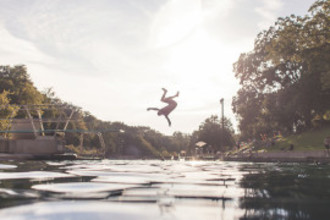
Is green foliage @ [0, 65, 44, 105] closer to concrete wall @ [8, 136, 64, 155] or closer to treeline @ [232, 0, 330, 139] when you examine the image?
concrete wall @ [8, 136, 64, 155]

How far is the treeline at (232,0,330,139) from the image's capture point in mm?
28266

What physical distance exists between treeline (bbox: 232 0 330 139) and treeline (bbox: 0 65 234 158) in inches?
369

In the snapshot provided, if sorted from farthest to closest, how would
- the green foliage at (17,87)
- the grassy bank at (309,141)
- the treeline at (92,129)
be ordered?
1. the green foliage at (17,87)
2. the treeline at (92,129)
3. the grassy bank at (309,141)

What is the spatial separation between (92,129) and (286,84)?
4682 centimetres

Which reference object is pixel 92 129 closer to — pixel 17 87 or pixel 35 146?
pixel 17 87

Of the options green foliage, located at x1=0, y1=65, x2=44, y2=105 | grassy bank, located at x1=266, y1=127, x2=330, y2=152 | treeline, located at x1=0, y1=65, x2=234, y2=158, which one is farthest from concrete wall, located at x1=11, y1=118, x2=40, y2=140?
grassy bank, located at x1=266, y1=127, x2=330, y2=152

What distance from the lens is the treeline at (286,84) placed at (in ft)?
92.7

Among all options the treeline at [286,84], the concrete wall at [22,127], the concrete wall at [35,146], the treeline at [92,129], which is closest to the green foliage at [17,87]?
the treeline at [92,129]

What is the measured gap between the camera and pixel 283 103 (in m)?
53.8

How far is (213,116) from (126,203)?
109162 millimetres

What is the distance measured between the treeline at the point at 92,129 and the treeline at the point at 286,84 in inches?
369

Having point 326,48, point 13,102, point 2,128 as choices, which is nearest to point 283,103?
point 326,48

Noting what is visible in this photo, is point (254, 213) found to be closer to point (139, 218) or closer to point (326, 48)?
point (139, 218)

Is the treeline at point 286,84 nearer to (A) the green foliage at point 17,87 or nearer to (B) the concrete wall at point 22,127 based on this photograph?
(B) the concrete wall at point 22,127
